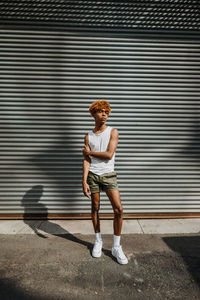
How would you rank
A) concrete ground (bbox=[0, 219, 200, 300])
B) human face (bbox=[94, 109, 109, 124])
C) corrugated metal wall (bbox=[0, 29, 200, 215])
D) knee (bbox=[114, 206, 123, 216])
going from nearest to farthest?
concrete ground (bbox=[0, 219, 200, 300]), human face (bbox=[94, 109, 109, 124]), knee (bbox=[114, 206, 123, 216]), corrugated metal wall (bbox=[0, 29, 200, 215])

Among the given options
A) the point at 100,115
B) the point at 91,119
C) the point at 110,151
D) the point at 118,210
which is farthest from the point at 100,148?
the point at 91,119

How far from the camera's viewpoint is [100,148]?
2250 millimetres

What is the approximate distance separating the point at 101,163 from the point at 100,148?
217 millimetres

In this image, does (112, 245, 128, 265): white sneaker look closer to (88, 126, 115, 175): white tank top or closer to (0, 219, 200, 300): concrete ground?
(0, 219, 200, 300): concrete ground

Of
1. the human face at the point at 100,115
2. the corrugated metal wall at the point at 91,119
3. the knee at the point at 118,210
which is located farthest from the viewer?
the corrugated metal wall at the point at 91,119

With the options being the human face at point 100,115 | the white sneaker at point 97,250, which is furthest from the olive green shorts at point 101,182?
the white sneaker at point 97,250

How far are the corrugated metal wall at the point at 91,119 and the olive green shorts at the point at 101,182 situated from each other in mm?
1238

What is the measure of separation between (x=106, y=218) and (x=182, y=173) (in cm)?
193

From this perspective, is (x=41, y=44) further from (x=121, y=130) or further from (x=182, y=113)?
(x=182, y=113)

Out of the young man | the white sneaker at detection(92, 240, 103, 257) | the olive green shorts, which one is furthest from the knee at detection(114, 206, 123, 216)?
the white sneaker at detection(92, 240, 103, 257)

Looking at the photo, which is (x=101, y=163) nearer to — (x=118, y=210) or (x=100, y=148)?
(x=100, y=148)

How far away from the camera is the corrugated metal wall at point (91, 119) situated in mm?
3322

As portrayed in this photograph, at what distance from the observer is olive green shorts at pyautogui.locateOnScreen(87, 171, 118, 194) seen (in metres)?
2.29

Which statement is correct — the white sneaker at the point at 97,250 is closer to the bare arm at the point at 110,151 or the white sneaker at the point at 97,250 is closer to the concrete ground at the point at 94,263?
the concrete ground at the point at 94,263
